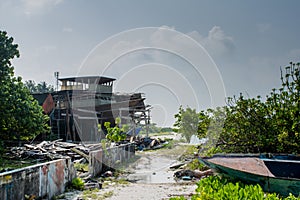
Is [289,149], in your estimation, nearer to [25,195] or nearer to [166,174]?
[166,174]

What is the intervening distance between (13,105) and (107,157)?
5413 millimetres

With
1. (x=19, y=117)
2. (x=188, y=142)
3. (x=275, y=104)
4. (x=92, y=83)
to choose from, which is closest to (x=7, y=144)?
(x=19, y=117)

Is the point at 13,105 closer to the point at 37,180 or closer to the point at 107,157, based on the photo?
the point at 107,157

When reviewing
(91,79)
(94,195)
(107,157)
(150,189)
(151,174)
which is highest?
(91,79)

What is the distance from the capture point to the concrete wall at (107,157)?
10485 millimetres

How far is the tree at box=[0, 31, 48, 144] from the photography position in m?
12.8

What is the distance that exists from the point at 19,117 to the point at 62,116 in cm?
1086

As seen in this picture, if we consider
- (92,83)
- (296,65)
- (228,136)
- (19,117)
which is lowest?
(228,136)

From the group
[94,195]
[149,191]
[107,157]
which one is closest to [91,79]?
[107,157]

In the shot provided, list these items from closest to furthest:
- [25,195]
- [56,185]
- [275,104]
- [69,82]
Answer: [25,195], [56,185], [275,104], [69,82]

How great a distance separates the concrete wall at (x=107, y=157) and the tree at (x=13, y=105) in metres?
4.61

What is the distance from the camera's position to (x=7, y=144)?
17.4 meters

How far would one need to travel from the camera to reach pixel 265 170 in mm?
6520

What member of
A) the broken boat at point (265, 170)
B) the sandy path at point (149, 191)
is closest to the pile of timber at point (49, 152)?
the sandy path at point (149, 191)
